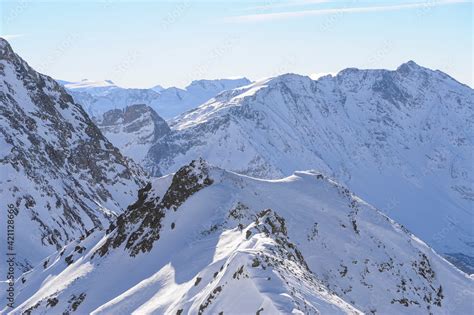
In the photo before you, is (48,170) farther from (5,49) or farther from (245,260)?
(245,260)

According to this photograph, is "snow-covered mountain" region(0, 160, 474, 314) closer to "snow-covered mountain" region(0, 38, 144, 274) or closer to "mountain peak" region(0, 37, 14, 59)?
"snow-covered mountain" region(0, 38, 144, 274)

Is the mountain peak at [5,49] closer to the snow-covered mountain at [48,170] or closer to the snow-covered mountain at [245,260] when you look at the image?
the snow-covered mountain at [48,170]

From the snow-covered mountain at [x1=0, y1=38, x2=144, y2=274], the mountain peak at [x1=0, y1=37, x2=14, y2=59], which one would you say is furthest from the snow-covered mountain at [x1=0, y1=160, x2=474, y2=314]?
the mountain peak at [x1=0, y1=37, x2=14, y2=59]

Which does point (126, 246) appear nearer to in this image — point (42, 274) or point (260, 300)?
point (42, 274)

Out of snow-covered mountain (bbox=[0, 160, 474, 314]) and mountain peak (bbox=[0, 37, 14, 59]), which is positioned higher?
mountain peak (bbox=[0, 37, 14, 59])

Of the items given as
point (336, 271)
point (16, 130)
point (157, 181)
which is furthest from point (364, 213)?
point (16, 130)

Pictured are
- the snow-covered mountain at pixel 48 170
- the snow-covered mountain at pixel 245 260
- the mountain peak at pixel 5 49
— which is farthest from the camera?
the mountain peak at pixel 5 49

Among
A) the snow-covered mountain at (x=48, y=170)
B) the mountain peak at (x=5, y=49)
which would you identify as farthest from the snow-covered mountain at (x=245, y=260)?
the mountain peak at (x=5, y=49)
